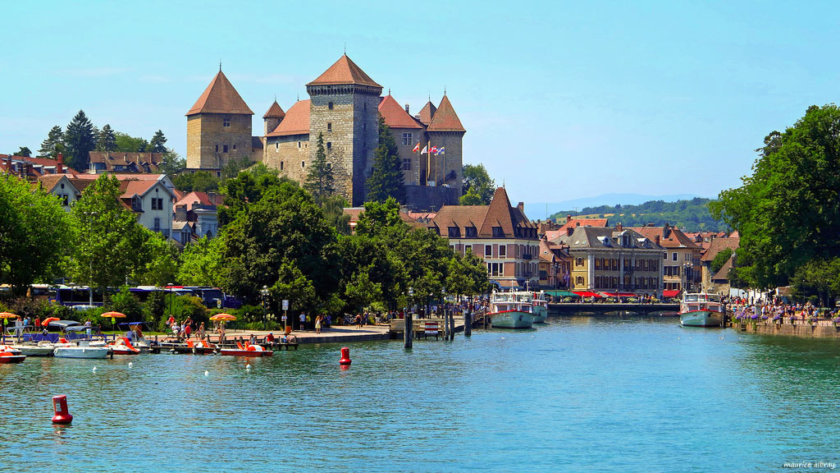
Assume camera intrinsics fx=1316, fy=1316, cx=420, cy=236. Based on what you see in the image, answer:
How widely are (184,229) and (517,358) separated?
230 ft

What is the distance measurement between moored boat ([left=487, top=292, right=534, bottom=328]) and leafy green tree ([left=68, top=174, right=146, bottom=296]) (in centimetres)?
3721

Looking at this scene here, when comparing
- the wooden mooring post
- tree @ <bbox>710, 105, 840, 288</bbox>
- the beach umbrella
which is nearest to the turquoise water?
the wooden mooring post

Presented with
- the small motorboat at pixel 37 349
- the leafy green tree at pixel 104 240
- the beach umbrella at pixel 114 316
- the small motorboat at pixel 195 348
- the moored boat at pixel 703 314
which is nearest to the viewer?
the small motorboat at pixel 37 349

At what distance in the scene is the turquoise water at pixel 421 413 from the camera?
42.5 m

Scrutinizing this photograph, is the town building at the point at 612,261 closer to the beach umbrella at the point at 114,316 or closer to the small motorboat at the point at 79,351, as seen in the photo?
the beach umbrella at the point at 114,316

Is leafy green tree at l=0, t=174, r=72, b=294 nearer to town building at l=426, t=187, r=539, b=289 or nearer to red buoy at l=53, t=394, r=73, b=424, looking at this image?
red buoy at l=53, t=394, r=73, b=424

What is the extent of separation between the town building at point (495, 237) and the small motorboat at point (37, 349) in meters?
111

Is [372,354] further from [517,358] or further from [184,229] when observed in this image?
[184,229]

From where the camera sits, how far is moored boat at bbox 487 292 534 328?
112312 mm

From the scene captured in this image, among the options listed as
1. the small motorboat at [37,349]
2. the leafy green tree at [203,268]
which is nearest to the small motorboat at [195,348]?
Answer: the small motorboat at [37,349]

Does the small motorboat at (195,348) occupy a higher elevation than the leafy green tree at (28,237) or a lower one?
lower

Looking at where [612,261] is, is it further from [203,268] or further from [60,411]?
[60,411]

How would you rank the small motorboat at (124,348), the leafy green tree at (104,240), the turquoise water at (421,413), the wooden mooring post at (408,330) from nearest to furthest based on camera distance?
the turquoise water at (421,413)
the small motorboat at (124,348)
the wooden mooring post at (408,330)
the leafy green tree at (104,240)

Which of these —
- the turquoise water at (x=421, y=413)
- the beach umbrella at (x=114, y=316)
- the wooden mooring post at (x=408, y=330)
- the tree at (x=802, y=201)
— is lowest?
the turquoise water at (x=421, y=413)
